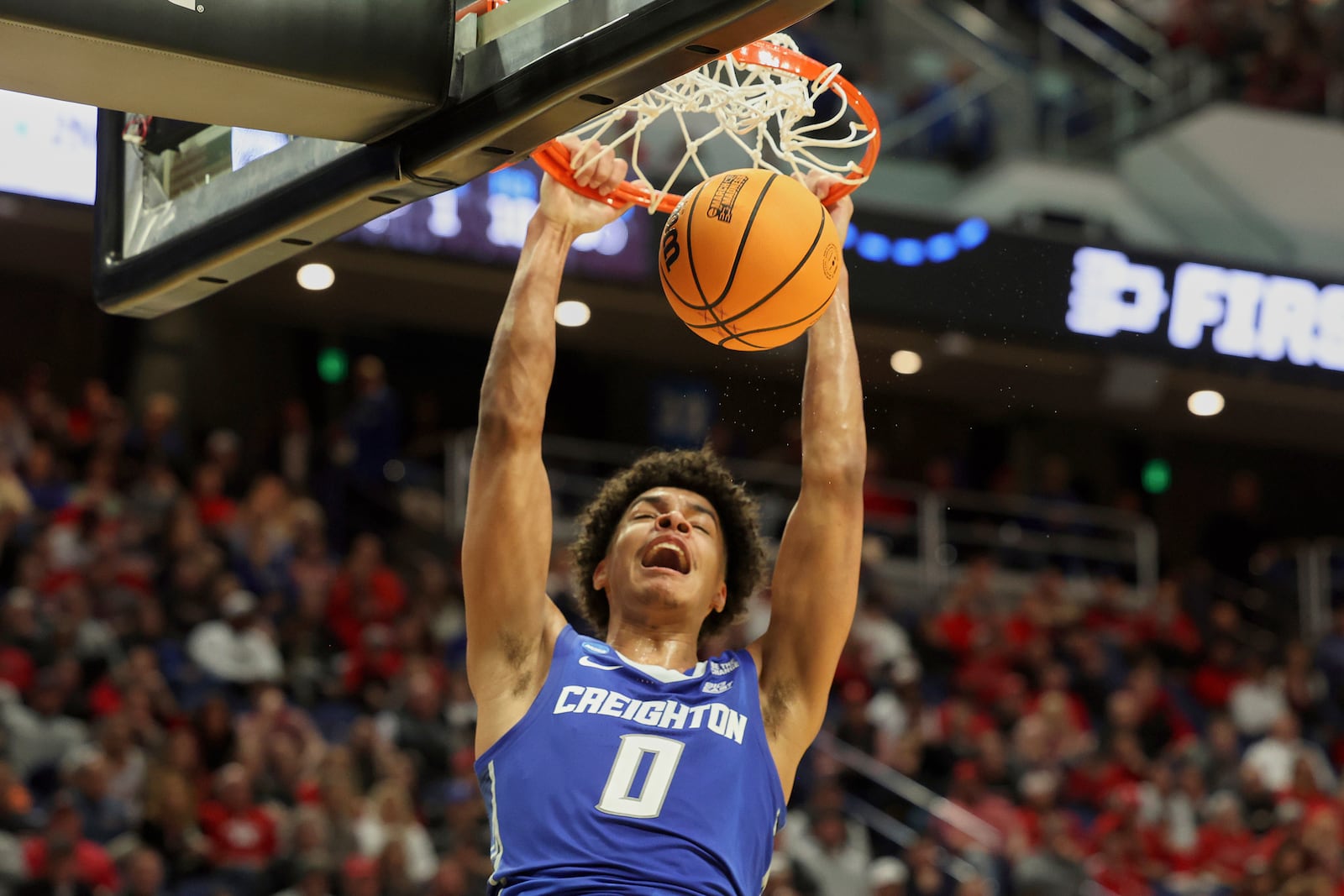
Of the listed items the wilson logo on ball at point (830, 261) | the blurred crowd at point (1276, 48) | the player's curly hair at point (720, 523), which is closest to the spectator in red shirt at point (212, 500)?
the player's curly hair at point (720, 523)

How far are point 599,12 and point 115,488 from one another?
8290mm

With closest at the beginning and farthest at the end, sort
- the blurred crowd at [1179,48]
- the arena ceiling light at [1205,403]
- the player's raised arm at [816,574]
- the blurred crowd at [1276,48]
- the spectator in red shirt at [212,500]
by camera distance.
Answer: the player's raised arm at [816,574], the spectator in red shirt at [212,500], the blurred crowd at [1179,48], the blurred crowd at [1276,48], the arena ceiling light at [1205,403]

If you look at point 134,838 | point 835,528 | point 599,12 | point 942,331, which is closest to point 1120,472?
point 942,331

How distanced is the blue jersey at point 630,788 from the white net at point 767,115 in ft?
3.53

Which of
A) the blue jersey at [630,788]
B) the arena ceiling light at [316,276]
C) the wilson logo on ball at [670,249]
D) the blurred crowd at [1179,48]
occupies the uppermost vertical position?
the blurred crowd at [1179,48]

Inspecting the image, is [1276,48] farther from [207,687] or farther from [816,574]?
[816,574]

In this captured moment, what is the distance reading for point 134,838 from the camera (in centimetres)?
764

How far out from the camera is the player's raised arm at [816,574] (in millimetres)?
3588

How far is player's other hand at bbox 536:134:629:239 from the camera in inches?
143

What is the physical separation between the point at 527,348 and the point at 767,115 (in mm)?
766

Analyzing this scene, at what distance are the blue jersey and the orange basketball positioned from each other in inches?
27.5

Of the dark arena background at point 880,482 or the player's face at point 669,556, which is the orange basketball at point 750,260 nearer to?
the dark arena background at point 880,482

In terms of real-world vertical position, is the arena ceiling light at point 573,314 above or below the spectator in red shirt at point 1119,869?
above

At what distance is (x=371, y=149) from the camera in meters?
3.03
